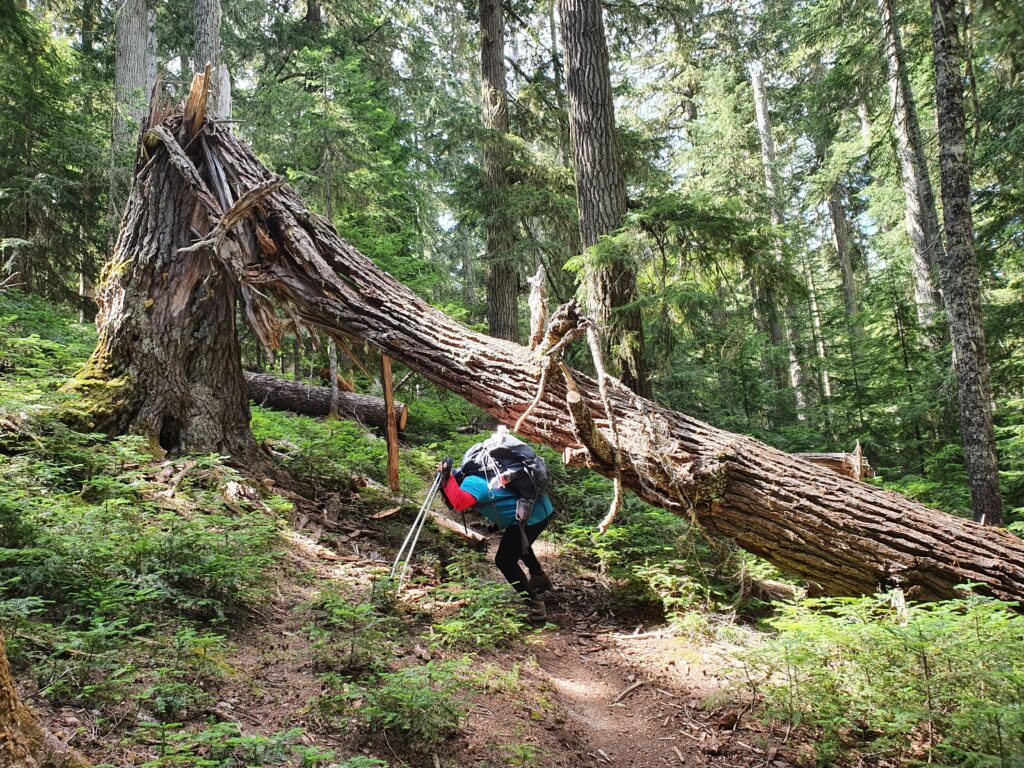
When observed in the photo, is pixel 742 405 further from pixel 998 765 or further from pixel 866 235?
pixel 866 235

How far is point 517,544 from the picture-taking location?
18.7 ft

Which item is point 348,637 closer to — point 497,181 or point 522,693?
point 522,693

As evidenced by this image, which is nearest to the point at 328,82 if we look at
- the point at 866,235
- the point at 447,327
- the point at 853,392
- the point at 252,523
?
the point at 447,327

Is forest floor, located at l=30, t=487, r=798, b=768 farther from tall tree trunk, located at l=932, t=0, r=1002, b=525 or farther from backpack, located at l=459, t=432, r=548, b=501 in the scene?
tall tree trunk, located at l=932, t=0, r=1002, b=525

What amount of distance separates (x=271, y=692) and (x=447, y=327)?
12.8 ft

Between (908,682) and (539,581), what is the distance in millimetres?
3166

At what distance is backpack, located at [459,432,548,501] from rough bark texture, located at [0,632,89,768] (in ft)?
12.4

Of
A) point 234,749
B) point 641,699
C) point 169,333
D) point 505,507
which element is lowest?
point 641,699

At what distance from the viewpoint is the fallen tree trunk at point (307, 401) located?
10828 mm

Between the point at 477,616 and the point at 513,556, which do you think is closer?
the point at 477,616

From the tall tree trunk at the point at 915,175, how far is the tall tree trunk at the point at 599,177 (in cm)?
751

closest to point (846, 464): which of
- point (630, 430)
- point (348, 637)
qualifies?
point (630, 430)

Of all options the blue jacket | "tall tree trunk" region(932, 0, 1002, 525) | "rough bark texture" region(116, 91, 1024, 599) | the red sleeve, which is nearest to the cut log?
"rough bark texture" region(116, 91, 1024, 599)

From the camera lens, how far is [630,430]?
550 cm
